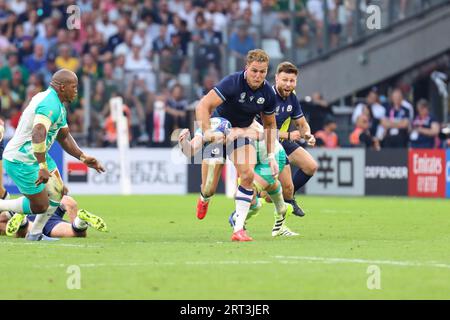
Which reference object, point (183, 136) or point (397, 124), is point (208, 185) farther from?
point (397, 124)

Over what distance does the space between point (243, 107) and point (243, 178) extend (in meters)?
0.94

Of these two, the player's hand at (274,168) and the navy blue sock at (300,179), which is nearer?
the player's hand at (274,168)

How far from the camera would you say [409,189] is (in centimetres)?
2725

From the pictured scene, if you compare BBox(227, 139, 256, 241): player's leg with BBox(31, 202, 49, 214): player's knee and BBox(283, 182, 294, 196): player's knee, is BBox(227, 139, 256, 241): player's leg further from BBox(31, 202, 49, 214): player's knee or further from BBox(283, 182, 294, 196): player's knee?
BBox(283, 182, 294, 196): player's knee

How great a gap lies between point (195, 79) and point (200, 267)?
17380mm

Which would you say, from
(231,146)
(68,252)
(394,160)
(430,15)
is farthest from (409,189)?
(68,252)

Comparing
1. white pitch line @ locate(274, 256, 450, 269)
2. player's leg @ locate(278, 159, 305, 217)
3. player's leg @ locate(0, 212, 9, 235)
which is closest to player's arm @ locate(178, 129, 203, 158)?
player's leg @ locate(278, 159, 305, 217)

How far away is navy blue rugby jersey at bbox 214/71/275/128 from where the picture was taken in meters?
14.8

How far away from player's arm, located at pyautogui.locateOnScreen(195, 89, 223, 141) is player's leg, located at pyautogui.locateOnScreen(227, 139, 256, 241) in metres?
0.31

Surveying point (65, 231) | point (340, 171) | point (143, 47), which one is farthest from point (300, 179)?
point (143, 47)

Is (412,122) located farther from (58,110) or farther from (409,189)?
(58,110)

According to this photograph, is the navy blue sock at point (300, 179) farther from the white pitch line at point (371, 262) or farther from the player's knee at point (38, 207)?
the white pitch line at point (371, 262)

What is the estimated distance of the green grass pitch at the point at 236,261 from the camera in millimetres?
9984

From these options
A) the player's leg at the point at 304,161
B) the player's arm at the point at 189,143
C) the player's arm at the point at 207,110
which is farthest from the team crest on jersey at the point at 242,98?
the player's leg at the point at 304,161
